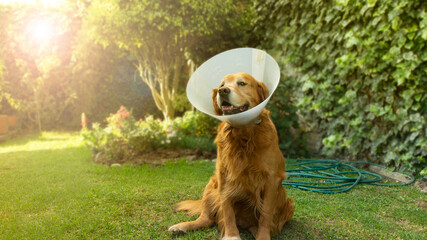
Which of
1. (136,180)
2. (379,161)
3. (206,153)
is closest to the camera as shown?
(136,180)

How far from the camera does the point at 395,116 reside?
12.9ft

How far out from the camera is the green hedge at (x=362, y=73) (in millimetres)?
3668

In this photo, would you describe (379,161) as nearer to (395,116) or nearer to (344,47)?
(395,116)

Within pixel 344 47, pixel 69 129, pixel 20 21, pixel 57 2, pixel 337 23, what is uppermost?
pixel 57 2

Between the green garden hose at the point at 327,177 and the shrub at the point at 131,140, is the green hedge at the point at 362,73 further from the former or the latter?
the shrub at the point at 131,140

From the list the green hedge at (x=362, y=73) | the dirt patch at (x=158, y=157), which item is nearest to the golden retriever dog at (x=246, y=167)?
the green hedge at (x=362, y=73)

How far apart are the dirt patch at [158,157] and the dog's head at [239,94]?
9.20 feet

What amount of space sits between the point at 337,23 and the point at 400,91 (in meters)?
1.48

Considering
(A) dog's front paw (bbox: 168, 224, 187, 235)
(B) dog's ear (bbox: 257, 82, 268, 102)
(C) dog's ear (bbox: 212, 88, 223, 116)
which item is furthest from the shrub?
(B) dog's ear (bbox: 257, 82, 268, 102)

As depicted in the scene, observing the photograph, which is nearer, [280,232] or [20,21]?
[280,232]

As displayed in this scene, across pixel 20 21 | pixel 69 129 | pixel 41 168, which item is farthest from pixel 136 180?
pixel 20 21

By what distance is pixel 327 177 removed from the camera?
378 cm

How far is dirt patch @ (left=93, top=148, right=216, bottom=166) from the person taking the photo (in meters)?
4.68

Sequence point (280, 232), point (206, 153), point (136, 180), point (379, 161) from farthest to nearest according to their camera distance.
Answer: point (206, 153)
point (379, 161)
point (136, 180)
point (280, 232)
